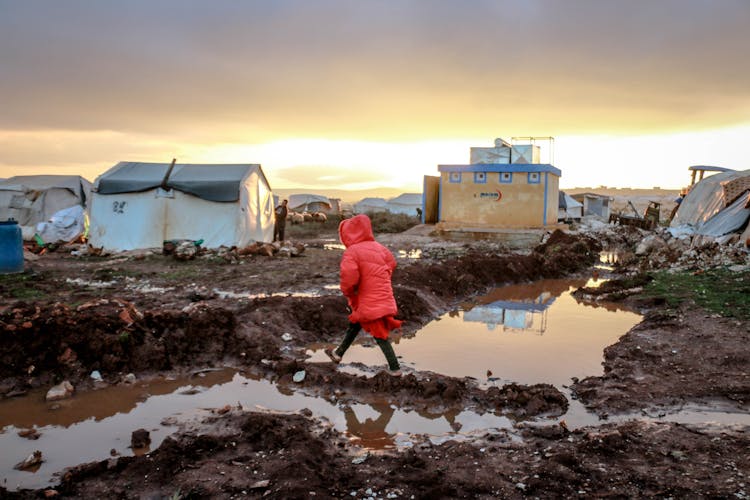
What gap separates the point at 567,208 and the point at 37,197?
3142 cm

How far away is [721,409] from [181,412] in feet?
16.4

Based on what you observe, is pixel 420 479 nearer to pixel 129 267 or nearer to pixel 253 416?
pixel 253 416

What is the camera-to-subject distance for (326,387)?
5.93 meters

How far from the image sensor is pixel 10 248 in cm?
1302

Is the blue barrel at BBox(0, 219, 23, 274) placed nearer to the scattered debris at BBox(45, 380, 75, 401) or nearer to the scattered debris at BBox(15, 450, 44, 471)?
the scattered debris at BBox(45, 380, 75, 401)

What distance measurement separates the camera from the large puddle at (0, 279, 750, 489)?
4645 millimetres

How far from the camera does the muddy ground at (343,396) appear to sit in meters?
3.66

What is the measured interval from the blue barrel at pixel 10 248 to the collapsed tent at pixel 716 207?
62.8 ft

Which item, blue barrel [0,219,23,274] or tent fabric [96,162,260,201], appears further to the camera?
tent fabric [96,162,260,201]

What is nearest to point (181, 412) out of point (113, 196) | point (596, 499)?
point (596, 499)

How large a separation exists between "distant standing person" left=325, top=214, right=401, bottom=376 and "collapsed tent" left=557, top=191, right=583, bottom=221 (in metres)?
33.0

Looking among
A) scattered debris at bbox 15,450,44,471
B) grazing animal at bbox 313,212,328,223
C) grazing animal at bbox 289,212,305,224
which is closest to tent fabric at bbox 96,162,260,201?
scattered debris at bbox 15,450,44,471

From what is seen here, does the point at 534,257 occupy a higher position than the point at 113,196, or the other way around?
the point at 113,196

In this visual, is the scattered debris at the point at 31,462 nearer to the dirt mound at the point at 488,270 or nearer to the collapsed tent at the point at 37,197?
the dirt mound at the point at 488,270
